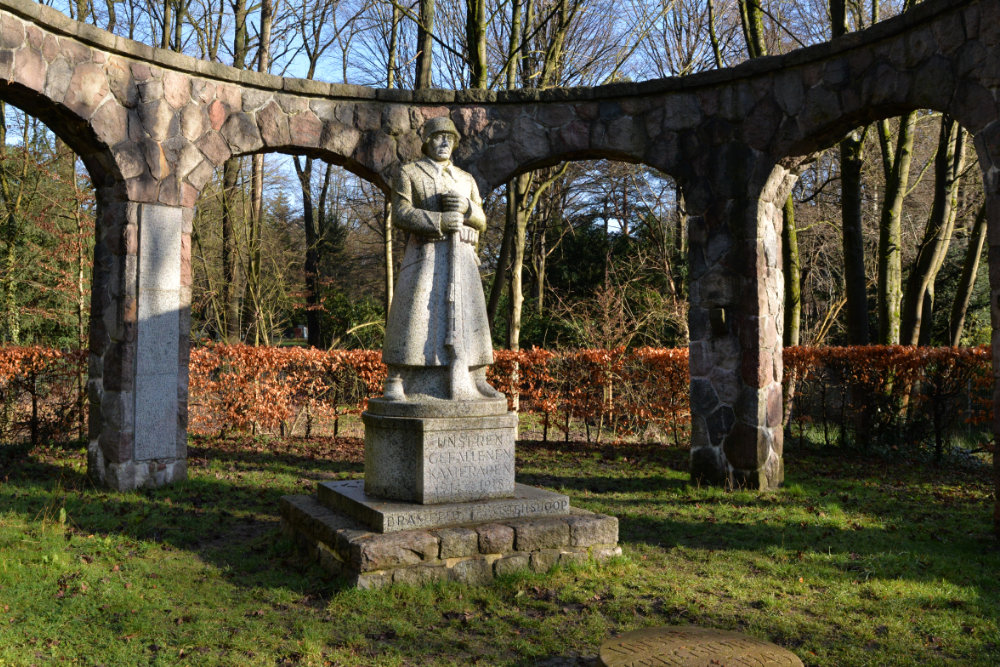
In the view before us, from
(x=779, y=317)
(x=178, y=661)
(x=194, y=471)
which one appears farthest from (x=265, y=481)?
(x=779, y=317)

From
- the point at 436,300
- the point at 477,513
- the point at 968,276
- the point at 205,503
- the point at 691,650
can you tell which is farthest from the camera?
the point at 968,276

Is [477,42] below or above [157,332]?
above

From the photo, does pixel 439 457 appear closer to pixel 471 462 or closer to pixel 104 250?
pixel 471 462

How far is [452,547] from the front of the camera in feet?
15.4

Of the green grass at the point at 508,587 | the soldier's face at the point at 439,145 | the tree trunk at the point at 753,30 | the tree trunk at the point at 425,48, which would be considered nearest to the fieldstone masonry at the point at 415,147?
the green grass at the point at 508,587


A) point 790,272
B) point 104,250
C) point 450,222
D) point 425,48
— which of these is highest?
point 425,48

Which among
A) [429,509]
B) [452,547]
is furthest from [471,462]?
[452,547]

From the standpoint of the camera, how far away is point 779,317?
7.84 m

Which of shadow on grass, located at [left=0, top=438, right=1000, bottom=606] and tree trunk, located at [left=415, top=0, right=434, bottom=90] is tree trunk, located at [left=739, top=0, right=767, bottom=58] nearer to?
tree trunk, located at [left=415, top=0, right=434, bottom=90]

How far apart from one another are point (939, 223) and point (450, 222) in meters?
9.33

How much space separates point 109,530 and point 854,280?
10029mm

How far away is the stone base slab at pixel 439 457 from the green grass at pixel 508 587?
648 mm

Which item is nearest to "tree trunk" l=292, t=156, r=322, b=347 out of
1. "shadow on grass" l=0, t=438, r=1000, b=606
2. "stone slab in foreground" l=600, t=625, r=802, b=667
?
"shadow on grass" l=0, t=438, r=1000, b=606

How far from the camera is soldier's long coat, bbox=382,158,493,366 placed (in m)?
5.21
